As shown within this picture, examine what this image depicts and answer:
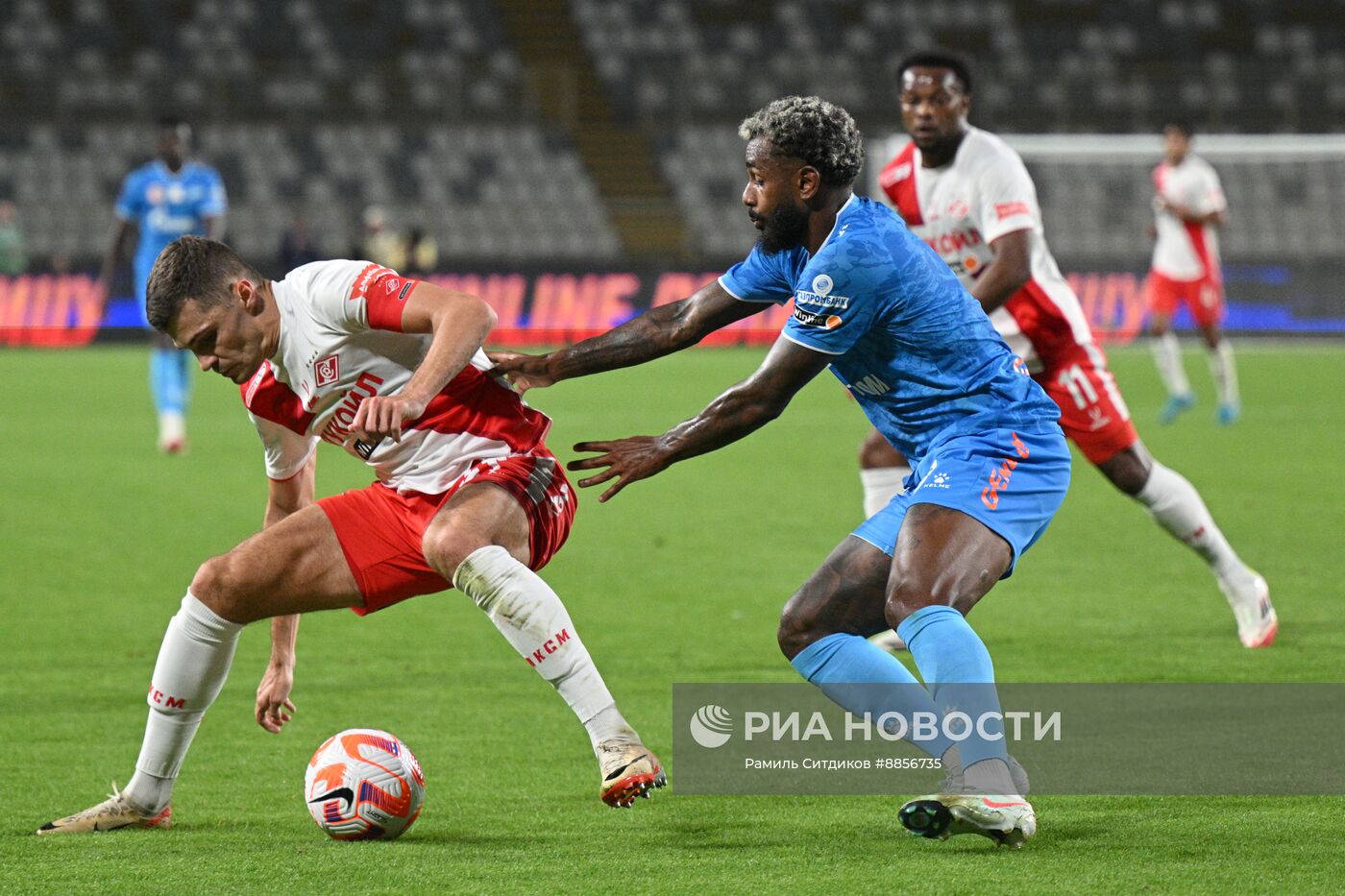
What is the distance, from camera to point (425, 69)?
99.2 ft

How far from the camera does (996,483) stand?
4.32m

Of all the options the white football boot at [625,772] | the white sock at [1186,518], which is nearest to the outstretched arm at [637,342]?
the white football boot at [625,772]

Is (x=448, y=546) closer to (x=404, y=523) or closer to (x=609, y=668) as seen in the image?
(x=404, y=523)

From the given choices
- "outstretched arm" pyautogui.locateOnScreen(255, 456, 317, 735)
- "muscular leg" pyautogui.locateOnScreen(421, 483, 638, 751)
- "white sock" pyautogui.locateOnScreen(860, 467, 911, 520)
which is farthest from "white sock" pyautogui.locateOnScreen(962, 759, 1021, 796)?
"white sock" pyautogui.locateOnScreen(860, 467, 911, 520)

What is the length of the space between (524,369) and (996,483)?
4.11 feet

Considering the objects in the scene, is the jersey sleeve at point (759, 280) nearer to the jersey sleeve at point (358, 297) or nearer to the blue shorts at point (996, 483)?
the blue shorts at point (996, 483)

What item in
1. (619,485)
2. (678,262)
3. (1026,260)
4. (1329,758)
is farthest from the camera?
(678,262)

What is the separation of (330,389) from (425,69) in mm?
26537

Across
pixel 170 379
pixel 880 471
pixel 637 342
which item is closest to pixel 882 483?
pixel 880 471

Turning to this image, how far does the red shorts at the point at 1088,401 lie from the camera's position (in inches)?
269

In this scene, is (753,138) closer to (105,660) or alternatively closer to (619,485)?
(619,485)

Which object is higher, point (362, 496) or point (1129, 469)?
point (362, 496)

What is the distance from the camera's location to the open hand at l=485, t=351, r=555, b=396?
4.70m

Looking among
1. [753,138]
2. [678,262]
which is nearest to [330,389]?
[753,138]
